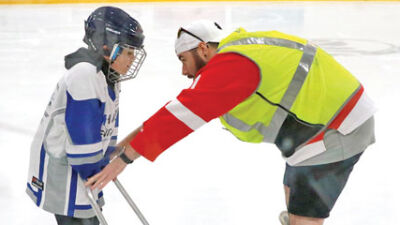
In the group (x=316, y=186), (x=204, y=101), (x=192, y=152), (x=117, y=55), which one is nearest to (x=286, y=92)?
(x=204, y=101)

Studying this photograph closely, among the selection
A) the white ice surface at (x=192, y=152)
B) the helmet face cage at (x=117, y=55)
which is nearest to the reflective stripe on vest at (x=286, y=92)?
the helmet face cage at (x=117, y=55)

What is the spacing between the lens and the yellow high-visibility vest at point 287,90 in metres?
1.71

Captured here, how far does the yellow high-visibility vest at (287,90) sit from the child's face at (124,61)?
26cm

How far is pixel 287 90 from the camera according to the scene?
5.69ft

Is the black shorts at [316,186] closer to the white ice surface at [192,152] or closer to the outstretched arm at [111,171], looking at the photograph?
the outstretched arm at [111,171]

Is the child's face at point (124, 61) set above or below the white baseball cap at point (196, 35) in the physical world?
below

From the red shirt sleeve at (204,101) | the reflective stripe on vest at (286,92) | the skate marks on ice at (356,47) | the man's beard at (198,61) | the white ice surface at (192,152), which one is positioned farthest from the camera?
the skate marks on ice at (356,47)

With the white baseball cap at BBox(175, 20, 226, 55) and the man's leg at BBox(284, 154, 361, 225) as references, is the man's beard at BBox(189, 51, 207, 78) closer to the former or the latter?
the white baseball cap at BBox(175, 20, 226, 55)

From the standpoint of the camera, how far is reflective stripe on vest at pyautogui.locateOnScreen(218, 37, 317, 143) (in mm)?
1733

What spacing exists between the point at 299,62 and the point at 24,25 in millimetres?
7460

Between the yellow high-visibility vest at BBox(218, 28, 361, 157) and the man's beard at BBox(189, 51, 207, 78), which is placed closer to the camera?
the yellow high-visibility vest at BBox(218, 28, 361, 157)

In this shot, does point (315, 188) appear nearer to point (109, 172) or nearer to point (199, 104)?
point (199, 104)

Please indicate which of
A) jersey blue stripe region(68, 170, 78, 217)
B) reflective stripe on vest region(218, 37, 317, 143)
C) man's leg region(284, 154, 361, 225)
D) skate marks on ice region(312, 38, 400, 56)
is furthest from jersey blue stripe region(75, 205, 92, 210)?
skate marks on ice region(312, 38, 400, 56)

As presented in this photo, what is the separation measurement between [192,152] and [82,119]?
1.84 meters
